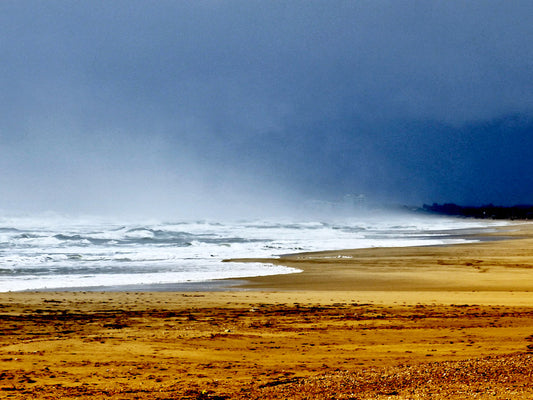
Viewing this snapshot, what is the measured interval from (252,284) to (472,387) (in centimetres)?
1015

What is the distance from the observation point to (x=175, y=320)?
957cm

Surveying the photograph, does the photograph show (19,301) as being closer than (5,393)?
No

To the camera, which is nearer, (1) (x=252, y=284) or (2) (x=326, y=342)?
(2) (x=326, y=342)

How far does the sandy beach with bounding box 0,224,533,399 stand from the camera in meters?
5.69

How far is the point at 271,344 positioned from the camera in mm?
7754

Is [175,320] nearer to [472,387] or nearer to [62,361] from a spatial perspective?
[62,361]

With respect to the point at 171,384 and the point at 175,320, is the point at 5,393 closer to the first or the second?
the point at 171,384

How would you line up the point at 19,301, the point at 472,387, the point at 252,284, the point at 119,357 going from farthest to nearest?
the point at 252,284, the point at 19,301, the point at 119,357, the point at 472,387

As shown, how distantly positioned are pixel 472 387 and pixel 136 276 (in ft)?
41.8

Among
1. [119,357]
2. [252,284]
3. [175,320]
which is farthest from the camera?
[252,284]

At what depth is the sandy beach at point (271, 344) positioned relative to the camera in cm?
569

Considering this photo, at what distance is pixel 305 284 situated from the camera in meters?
15.5

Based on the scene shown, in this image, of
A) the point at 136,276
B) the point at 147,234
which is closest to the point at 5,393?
the point at 136,276


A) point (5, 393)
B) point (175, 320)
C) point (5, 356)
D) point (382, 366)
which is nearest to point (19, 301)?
point (175, 320)
